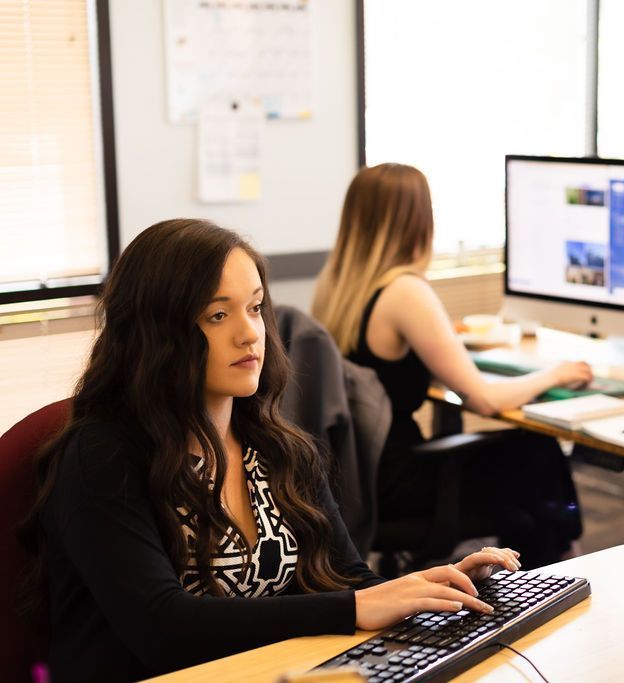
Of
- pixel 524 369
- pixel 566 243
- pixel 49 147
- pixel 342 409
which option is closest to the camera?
pixel 342 409

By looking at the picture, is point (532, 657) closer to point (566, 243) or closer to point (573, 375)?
point (573, 375)

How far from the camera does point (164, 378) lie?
144cm

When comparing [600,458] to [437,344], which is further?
[437,344]

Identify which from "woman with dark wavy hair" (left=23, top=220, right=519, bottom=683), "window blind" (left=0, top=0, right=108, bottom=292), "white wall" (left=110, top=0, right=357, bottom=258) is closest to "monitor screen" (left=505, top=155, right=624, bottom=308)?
"white wall" (left=110, top=0, right=357, bottom=258)

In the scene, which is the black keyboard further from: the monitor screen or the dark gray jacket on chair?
the monitor screen

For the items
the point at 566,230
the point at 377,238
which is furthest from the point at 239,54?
the point at 566,230

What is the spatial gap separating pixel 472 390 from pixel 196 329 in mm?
1267

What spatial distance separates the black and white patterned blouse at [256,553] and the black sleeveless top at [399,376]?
1088 millimetres

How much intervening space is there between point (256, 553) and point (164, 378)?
0.85ft

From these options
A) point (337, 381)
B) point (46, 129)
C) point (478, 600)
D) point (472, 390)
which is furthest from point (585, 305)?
point (478, 600)

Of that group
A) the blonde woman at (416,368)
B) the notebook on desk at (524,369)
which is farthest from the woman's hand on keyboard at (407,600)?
the notebook on desk at (524,369)

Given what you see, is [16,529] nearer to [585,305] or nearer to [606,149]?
[585,305]

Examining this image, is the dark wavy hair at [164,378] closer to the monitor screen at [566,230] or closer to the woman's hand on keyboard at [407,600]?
the woman's hand on keyboard at [407,600]

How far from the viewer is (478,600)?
135 cm
